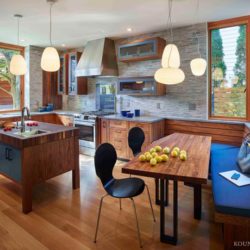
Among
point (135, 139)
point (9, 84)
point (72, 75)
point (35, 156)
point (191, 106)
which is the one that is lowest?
point (35, 156)

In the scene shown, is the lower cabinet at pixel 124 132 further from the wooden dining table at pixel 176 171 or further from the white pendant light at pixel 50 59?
the white pendant light at pixel 50 59

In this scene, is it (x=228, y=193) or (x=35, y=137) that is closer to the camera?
(x=228, y=193)

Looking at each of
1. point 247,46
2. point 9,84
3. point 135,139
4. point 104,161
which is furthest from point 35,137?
point 9,84

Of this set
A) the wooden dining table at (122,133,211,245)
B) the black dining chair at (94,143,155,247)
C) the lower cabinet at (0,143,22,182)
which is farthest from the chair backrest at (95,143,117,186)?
the lower cabinet at (0,143,22,182)

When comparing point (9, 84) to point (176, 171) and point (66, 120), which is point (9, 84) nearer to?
point (66, 120)

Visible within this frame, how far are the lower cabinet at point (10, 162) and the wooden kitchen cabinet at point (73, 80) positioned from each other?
3.04m

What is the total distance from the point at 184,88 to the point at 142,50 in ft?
3.76

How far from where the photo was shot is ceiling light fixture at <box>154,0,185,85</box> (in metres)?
2.31

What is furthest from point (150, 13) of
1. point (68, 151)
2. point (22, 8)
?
point (68, 151)

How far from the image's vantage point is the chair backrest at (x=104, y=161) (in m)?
2.14

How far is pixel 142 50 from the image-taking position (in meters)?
4.51

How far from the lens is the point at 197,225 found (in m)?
2.37

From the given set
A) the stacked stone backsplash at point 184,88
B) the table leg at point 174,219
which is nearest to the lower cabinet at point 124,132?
the stacked stone backsplash at point 184,88

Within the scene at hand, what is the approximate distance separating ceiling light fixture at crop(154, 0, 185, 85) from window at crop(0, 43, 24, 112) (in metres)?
4.60
